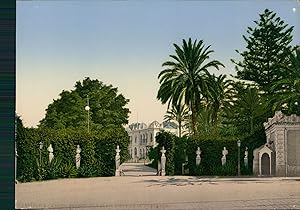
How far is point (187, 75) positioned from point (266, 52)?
0.99 metres

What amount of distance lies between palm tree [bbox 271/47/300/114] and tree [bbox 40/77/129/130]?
1649mm

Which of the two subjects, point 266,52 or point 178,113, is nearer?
point 178,113

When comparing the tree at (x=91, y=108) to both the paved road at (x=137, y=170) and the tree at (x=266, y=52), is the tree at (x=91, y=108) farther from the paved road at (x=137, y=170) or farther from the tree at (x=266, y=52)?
the tree at (x=266, y=52)

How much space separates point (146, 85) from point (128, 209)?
131 centimetres

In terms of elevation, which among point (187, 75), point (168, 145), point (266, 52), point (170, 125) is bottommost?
point (168, 145)

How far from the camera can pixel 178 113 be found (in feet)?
18.1

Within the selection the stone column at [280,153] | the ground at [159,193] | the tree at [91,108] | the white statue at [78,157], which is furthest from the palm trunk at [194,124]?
the white statue at [78,157]

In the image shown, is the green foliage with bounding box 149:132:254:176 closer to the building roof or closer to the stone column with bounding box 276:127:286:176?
the building roof

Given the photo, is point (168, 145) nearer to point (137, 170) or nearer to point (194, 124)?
point (194, 124)

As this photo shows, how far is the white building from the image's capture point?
17.9 ft

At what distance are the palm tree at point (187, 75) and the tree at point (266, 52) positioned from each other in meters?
0.36

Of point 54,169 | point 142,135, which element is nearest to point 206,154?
point 142,135

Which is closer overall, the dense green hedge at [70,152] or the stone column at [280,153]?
the dense green hedge at [70,152]

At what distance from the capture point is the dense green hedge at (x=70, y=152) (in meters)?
5.26
